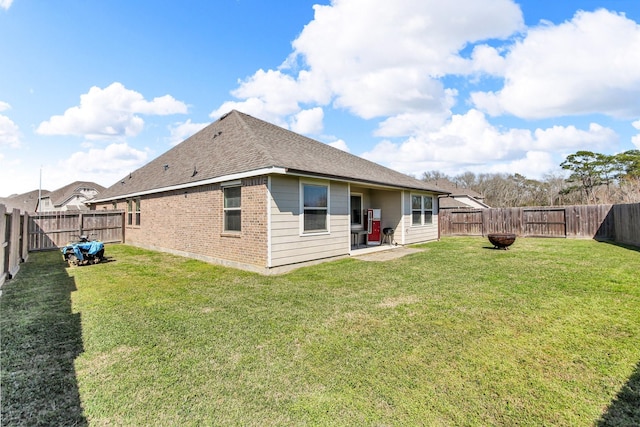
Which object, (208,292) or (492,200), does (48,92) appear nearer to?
(208,292)

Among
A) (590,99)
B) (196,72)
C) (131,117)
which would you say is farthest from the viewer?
(131,117)

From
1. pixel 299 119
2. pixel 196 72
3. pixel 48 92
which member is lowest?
pixel 48 92

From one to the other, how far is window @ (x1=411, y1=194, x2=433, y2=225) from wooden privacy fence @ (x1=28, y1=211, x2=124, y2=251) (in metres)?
15.0

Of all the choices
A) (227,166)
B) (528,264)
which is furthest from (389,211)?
(227,166)

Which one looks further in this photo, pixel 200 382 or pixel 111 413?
pixel 200 382

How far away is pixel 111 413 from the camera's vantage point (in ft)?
7.95

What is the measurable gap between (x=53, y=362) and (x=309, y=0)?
38.6 feet

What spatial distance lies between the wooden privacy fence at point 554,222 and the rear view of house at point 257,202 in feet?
19.0

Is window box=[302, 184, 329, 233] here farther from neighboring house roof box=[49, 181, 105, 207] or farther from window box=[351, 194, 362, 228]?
neighboring house roof box=[49, 181, 105, 207]

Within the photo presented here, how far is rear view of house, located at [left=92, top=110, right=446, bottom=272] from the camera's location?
315 inches

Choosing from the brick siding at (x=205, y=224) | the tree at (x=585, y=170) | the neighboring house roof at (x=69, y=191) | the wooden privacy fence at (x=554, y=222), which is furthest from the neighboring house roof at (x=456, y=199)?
the neighboring house roof at (x=69, y=191)

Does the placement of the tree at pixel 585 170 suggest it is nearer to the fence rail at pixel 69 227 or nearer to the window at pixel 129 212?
the window at pixel 129 212

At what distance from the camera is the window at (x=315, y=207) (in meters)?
8.73

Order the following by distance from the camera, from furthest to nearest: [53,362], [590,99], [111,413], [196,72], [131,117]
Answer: [131,117], [590,99], [196,72], [53,362], [111,413]
